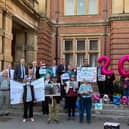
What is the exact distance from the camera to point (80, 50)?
26.5 meters

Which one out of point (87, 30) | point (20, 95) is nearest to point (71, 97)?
point (20, 95)

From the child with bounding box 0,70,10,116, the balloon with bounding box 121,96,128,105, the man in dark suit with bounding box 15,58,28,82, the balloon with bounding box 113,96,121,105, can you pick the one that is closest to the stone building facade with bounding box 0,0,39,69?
the man in dark suit with bounding box 15,58,28,82

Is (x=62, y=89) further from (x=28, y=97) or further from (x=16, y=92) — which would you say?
(x=16, y=92)

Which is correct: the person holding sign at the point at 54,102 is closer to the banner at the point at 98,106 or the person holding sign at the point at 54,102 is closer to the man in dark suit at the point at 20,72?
the man in dark suit at the point at 20,72

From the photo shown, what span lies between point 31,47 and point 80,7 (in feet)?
16.5

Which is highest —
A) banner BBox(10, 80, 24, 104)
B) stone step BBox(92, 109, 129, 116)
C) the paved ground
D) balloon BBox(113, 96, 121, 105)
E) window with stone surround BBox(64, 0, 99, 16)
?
window with stone surround BBox(64, 0, 99, 16)

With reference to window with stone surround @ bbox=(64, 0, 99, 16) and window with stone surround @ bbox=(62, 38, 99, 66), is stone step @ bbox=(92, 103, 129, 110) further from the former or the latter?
window with stone surround @ bbox=(64, 0, 99, 16)

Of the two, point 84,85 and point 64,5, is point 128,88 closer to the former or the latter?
point 84,85

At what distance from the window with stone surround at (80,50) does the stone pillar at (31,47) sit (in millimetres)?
3087

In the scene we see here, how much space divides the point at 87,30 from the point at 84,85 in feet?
39.1

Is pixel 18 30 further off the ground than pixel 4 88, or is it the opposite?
pixel 18 30

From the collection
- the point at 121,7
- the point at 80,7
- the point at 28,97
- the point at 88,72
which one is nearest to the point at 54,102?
the point at 28,97

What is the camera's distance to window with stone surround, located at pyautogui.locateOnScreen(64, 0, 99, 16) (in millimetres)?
26625

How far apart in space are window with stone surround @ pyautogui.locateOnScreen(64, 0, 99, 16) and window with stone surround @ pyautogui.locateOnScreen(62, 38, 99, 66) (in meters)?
1.71
